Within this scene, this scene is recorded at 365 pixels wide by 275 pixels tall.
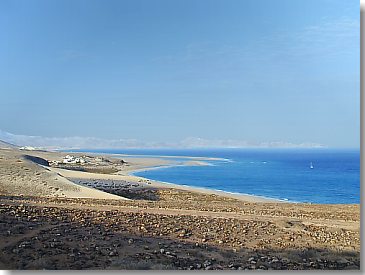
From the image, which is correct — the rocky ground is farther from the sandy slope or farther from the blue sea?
the sandy slope

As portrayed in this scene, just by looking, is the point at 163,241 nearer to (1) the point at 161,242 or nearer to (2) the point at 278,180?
(1) the point at 161,242

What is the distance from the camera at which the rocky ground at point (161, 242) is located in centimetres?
454

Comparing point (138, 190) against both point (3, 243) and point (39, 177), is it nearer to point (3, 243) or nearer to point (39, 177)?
point (39, 177)

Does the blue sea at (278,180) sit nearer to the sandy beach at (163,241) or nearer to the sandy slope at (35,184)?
the sandy beach at (163,241)

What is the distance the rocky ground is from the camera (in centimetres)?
454

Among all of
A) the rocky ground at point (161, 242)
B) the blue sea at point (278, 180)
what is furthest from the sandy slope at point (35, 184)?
the blue sea at point (278, 180)

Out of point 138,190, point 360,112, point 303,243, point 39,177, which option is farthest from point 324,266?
point 138,190

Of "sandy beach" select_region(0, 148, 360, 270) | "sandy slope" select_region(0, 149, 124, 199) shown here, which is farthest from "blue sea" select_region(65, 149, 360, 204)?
"sandy slope" select_region(0, 149, 124, 199)

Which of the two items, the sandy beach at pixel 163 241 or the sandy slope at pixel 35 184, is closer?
the sandy beach at pixel 163 241

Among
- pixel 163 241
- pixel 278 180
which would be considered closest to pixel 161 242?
pixel 163 241

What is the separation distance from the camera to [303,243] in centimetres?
571

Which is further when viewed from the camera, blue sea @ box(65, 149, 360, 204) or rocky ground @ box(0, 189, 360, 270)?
blue sea @ box(65, 149, 360, 204)

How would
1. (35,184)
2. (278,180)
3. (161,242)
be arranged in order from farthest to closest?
(278,180)
(35,184)
(161,242)

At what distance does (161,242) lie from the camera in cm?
537
